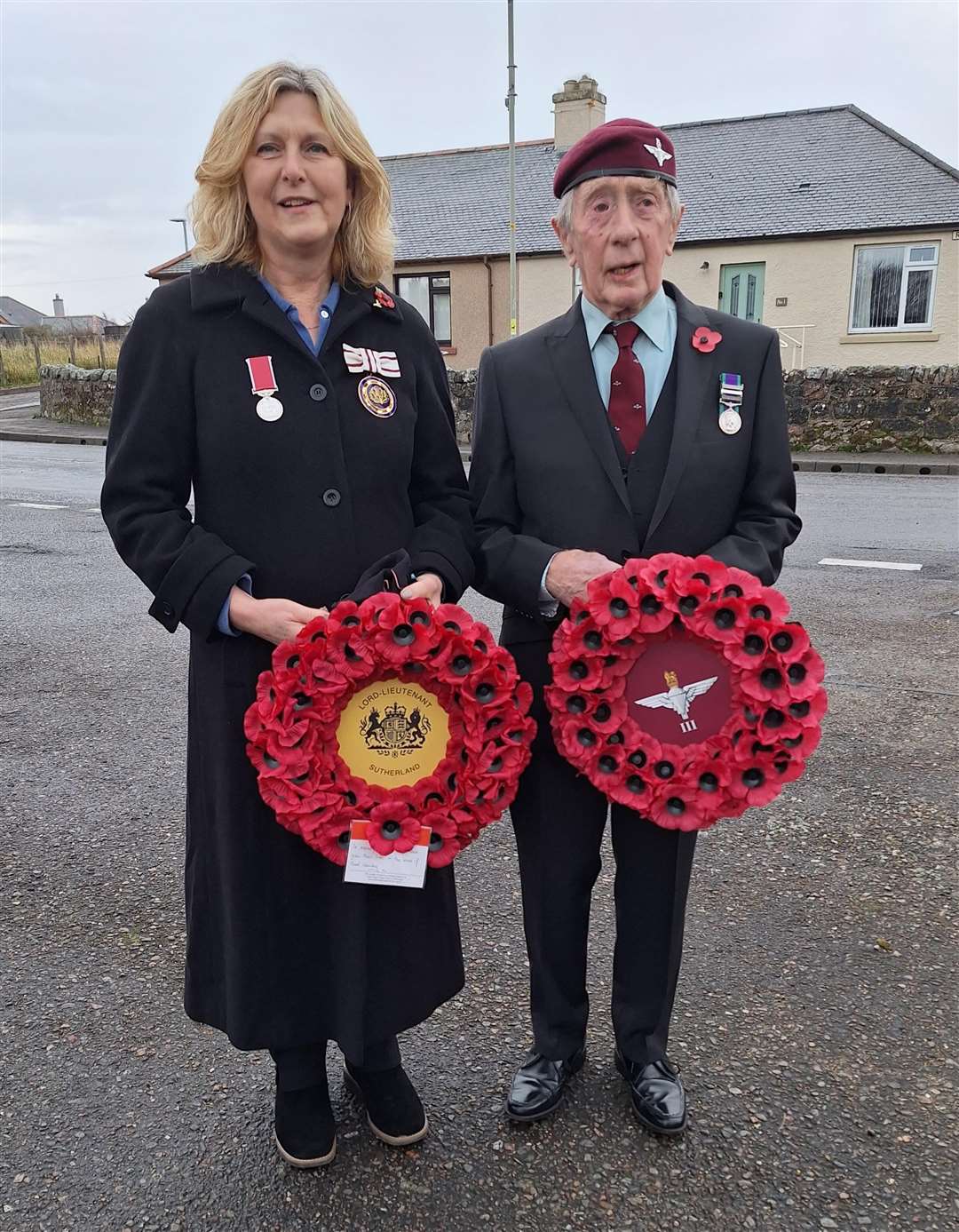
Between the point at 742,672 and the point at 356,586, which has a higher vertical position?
the point at 356,586

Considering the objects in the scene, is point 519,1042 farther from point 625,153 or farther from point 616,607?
point 625,153

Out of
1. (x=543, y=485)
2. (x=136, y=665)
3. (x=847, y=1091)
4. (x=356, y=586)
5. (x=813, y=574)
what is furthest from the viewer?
(x=813, y=574)

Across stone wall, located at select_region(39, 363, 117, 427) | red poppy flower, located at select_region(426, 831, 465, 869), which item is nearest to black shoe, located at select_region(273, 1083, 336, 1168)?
red poppy flower, located at select_region(426, 831, 465, 869)

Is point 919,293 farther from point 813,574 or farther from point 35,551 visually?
point 35,551

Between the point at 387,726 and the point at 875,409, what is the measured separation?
16.4 m

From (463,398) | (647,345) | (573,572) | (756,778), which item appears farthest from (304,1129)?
(463,398)

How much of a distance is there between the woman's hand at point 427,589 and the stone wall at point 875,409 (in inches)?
614

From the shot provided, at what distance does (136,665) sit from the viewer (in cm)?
610

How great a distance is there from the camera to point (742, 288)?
22609mm

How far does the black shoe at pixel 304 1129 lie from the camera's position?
2342 millimetres

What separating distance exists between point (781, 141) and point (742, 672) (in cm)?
2613

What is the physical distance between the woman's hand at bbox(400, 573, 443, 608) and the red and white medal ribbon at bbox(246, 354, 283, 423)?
17.8 inches

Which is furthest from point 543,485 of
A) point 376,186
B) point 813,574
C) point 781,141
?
point 781,141

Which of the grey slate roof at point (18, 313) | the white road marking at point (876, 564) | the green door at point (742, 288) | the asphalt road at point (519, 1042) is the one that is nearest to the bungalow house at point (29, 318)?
the grey slate roof at point (18, 313)
